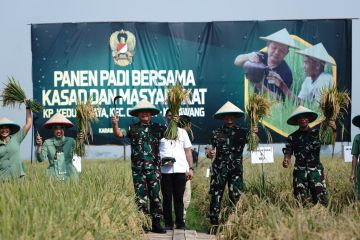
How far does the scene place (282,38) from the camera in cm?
1314

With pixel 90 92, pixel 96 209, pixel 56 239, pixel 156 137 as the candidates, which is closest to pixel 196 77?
pixel 90 92

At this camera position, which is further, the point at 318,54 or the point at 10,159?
the point at 318,54

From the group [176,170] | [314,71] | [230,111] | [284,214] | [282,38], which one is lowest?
[284,214]

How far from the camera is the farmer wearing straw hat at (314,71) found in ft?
42.7

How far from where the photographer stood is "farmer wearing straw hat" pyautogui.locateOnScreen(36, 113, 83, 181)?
23.4 ft

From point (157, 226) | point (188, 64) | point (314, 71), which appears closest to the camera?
point (157, 226)

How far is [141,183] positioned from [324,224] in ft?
8.46

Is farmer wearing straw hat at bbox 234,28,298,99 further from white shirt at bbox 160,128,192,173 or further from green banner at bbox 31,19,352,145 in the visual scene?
white shirt at bbox 160,128,192,173

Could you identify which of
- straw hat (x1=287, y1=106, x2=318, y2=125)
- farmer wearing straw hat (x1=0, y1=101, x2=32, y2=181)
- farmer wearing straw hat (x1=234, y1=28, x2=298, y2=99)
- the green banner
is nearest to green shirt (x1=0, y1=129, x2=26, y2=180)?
farmer wearing straw hat (x1=0, y1=101, x2=32, y2=181)

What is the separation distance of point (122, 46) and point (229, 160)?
6.54 metres

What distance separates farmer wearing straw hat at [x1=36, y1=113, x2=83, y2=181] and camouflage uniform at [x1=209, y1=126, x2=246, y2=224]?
61.3 inches

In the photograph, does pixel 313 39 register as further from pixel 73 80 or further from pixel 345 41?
pixel 73 80

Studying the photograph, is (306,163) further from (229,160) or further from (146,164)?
(146,164)

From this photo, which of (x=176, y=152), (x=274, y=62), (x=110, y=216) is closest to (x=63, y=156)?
(x=176, y=152)
